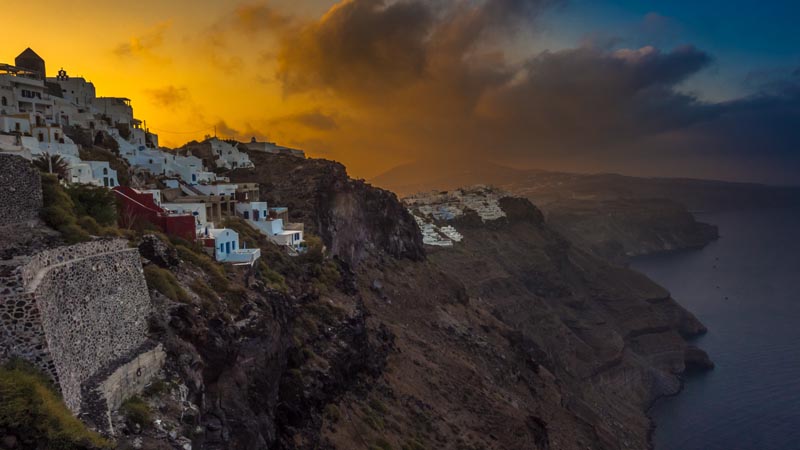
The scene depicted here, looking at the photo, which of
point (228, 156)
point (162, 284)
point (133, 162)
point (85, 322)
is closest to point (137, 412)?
point (85, 322)

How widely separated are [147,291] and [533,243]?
113m

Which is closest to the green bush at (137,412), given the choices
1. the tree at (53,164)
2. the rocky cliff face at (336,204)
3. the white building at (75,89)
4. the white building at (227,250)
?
the white building at (227,250)

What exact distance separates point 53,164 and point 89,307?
17533mm

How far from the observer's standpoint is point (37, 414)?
11352 mm

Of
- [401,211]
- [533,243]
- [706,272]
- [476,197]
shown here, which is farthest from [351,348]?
[706,272]

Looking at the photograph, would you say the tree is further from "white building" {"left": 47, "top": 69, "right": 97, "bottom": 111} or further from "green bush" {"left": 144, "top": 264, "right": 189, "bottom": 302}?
"white building" {"left": 47, "top": 69, "right": 97, "bottom": 111}

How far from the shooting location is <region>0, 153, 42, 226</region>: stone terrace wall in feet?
54.2

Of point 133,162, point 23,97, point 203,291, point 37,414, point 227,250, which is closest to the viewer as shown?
point 37,414

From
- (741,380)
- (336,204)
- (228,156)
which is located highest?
(228,156)

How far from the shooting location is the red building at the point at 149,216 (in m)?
27.8

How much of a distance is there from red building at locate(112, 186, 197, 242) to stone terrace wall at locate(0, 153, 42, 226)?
976 cm

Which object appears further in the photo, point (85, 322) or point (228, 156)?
point (228, 156)

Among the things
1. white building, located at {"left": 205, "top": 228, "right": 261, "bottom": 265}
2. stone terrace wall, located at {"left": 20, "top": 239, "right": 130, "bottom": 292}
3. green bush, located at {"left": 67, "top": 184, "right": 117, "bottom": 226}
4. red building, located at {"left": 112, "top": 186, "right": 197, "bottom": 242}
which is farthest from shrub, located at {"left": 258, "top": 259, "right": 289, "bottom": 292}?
stone terrace wall, located at {"left": 20, "top": 239, "right": 130, "bottom": 292}

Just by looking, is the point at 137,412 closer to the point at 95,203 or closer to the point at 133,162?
the point at 95,203
